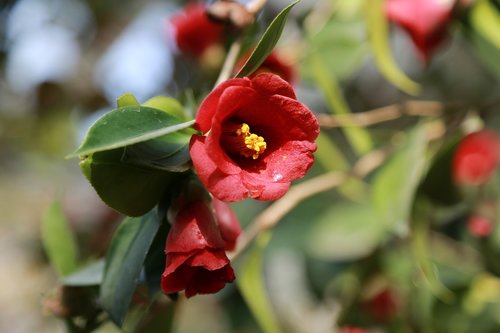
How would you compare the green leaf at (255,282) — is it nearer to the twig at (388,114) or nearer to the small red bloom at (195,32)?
the twig at (388,114)

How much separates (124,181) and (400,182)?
487 mm

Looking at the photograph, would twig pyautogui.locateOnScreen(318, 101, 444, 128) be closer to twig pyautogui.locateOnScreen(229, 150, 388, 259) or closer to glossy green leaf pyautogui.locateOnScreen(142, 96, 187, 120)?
twig pyautogui.locateOnScreen(229, 150, 388, 259)

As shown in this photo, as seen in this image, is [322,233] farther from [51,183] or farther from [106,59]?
[51,183]

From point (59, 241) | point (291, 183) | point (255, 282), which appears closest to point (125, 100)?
point (59, 241)

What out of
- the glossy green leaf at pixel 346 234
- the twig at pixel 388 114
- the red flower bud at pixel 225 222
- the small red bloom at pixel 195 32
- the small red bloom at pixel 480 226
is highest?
the red flower bud at pixel 225 222

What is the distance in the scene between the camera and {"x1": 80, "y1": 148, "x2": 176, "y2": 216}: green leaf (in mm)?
538

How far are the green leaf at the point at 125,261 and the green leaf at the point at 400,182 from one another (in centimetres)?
39

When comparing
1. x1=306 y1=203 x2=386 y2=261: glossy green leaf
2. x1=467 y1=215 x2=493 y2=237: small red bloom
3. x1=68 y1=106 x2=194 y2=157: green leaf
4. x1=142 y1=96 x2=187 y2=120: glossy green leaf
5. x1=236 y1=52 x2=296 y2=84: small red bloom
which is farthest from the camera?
x1=306 y1=203 x2=386 y2=261: glossy green leaf

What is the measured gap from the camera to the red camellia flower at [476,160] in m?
1.28

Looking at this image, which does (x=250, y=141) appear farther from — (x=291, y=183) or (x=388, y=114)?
(x=291, y=183)

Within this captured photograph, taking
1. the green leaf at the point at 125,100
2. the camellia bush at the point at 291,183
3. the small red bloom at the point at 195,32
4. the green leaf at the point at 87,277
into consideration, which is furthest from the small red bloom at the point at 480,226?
the green leaf at the point at 125,100

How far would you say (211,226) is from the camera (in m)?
0.56

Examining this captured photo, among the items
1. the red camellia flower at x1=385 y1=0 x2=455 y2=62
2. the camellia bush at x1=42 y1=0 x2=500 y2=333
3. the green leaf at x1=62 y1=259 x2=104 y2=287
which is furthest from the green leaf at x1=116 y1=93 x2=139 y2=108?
the red camellia flower at x1=385 y1=0 x2=455 y2=62

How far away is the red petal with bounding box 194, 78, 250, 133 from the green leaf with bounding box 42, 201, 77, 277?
35 centimetres
